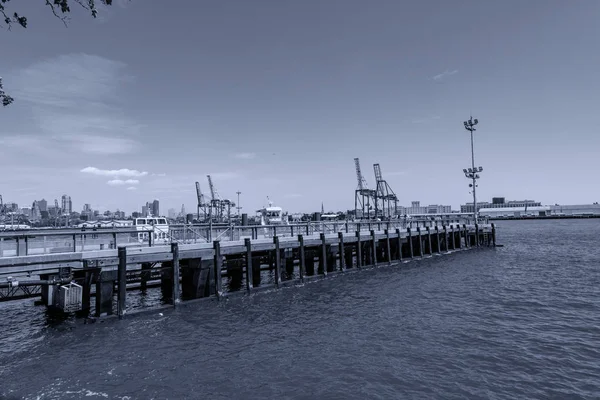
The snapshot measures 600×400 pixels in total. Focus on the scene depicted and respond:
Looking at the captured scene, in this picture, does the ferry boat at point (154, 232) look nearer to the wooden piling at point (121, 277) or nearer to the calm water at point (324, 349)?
the wooden piling at point (121, 277)

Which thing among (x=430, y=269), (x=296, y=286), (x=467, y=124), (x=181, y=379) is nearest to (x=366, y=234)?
(x=430, y=269)

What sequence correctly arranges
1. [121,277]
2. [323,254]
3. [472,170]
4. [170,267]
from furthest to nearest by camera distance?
[472,170]
[323,254]
[170,267]
[121,277]

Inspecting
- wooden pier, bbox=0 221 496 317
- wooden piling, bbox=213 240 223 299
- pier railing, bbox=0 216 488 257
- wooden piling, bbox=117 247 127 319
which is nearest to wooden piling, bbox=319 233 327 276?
wooden pier, bbox=0 221 496 317

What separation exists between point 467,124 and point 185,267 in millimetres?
49733

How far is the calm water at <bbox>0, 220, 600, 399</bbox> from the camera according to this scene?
1034 cm

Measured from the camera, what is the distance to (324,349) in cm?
1319

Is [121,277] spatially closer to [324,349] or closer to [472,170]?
[324,349]

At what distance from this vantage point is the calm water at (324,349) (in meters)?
10.3

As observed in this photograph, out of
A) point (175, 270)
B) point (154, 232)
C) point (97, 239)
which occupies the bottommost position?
point (175, 270)

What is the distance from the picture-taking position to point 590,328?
600 inches

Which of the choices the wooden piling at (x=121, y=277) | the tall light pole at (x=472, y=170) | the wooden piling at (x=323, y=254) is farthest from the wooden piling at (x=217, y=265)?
the tall light pole at (x=472, y=170)

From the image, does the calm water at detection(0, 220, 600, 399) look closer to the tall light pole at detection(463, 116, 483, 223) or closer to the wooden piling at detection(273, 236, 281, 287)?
the wooden piling at detection(273, 236, 281, 287)

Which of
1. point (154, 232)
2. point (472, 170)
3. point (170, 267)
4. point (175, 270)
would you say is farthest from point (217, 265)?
point (472, 170)

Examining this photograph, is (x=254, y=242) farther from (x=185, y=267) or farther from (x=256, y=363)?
(x=256, y=363)
